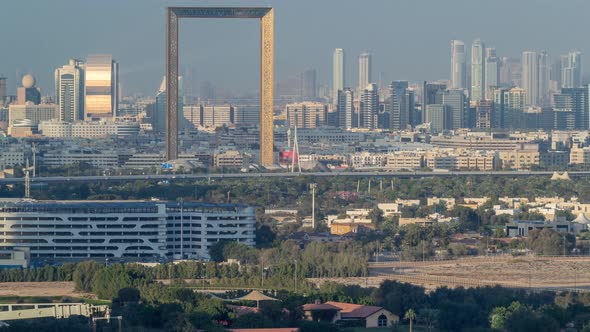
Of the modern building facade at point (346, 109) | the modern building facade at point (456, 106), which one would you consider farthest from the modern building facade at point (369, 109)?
the modern building facade at point (456, 106)

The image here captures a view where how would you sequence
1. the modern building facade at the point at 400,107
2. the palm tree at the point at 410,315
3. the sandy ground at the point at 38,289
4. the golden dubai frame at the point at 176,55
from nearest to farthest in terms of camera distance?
the palm tree at the point at 410,315 → the sandy ground at the point at 38,289 → the golden dubai frame at the point at 176,55 → the modern building facade at the point at 400,107

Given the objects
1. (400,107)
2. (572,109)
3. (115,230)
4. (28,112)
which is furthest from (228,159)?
(572,109)

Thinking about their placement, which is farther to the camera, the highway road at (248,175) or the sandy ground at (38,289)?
the highway road at (248,175)

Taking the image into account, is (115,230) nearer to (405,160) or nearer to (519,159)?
(405,160)

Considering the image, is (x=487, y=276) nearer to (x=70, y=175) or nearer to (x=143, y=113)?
(x=70, y=175)

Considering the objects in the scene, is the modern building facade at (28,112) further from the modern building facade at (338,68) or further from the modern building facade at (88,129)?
the modern building facade at (338,68)

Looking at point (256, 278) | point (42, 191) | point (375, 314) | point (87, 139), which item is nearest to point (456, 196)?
point (42, 191)

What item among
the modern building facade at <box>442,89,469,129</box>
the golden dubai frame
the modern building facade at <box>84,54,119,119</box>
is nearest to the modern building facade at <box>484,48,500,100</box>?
the modern building facade at <box>442,89,469,129</box>
